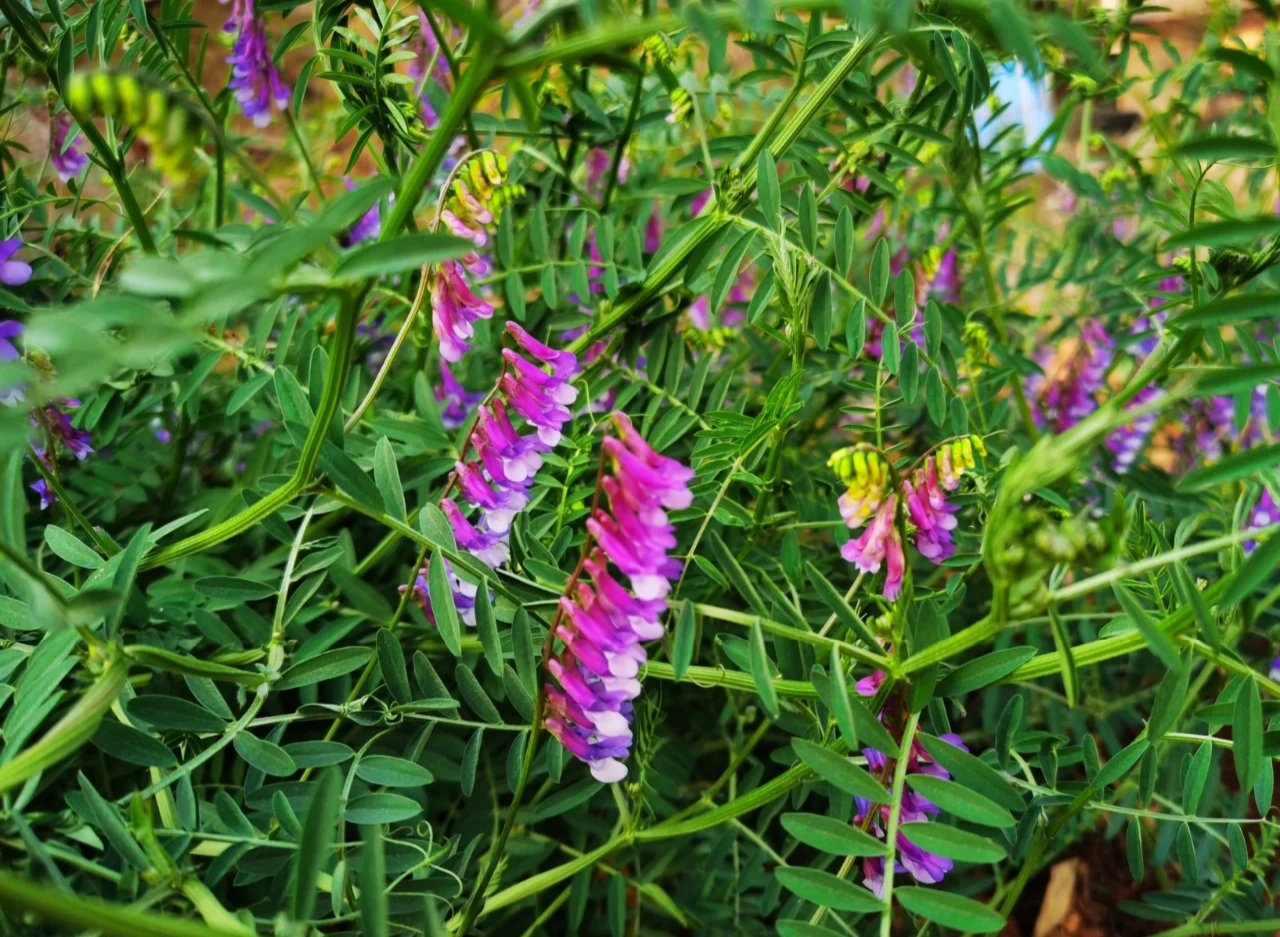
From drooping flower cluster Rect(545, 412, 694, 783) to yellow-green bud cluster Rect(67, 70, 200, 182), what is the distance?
30 cm

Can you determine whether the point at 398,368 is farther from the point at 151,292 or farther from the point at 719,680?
the point at 151,292

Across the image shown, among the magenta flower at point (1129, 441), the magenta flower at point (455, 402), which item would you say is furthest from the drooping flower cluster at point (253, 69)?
the magenta flower at point (1129, 441)

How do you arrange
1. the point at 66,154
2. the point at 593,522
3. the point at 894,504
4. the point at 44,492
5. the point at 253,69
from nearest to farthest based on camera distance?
1. the point at 593,522
2. the point at 894,504
3. the point at 44,492
4. the point at 253,69
5. the point at 66,154

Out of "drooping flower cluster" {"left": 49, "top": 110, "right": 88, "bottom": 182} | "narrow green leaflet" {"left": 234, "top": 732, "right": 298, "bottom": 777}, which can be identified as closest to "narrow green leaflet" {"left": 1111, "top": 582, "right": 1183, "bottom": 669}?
"narrow green leaflet" {"left": 234, "top": 732, "right": 298, "bottom": 777}

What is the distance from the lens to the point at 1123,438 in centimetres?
159

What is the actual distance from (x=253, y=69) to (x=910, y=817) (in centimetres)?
108

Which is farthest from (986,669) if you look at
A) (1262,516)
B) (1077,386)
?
(1077,386)

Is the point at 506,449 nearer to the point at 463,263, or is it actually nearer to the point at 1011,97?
the point at 463,263

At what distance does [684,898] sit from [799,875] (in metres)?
0.45

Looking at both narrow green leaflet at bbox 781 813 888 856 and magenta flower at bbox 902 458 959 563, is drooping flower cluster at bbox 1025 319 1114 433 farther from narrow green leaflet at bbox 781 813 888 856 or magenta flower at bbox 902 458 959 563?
narrow green leaflet at bbox 781 813 888 856

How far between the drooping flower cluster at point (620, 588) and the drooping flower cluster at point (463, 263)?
26 cm

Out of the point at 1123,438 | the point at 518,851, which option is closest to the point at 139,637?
A: the point at 518,851

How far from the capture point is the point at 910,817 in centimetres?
83

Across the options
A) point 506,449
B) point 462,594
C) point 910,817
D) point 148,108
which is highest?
point 148,108
